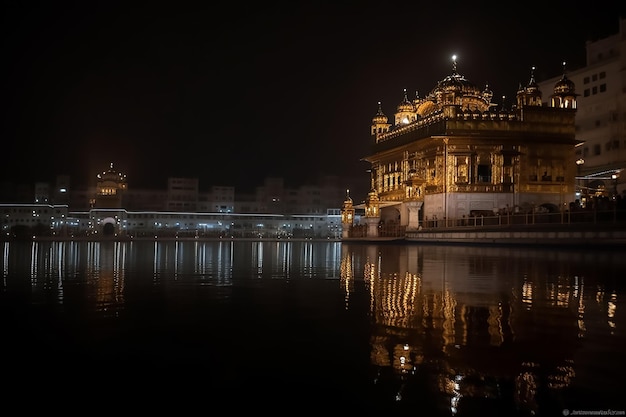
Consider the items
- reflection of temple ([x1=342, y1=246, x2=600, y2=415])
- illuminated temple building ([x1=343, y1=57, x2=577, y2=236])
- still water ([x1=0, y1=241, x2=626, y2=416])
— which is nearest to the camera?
still water ([x1=0, y1=241, x2=626, y2=416])

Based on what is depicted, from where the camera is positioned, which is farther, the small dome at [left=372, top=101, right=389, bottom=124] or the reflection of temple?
the small dome at [left=372, top=101, right=389, bottom=124]

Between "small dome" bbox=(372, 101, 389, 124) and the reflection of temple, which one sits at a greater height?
"small dome" bbox=(372, 101, 389, 124)

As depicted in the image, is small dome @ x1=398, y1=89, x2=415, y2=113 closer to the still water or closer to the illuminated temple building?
the illuminated temple building

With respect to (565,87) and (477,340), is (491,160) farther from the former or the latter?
(477,340)

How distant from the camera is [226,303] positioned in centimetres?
682

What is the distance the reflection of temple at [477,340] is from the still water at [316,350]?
0.05 ft

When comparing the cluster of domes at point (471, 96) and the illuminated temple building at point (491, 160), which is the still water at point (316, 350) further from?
the cluster of domes at point (471, 96)

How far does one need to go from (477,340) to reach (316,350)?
137cm

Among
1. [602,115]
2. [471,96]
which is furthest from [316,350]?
[602,115]

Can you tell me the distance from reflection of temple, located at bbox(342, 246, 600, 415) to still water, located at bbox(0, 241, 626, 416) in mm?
16

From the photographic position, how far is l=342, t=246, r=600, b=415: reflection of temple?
3.39 meters

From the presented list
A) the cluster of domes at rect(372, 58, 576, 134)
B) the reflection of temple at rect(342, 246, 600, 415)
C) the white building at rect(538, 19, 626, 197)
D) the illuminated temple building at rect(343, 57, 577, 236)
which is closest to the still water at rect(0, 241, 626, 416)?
the reflection of temple at rect(342, 246, 600, 415)

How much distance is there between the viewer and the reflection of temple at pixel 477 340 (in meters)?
3.39

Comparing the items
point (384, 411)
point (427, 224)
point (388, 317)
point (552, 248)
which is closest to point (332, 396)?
point (384, 411)
